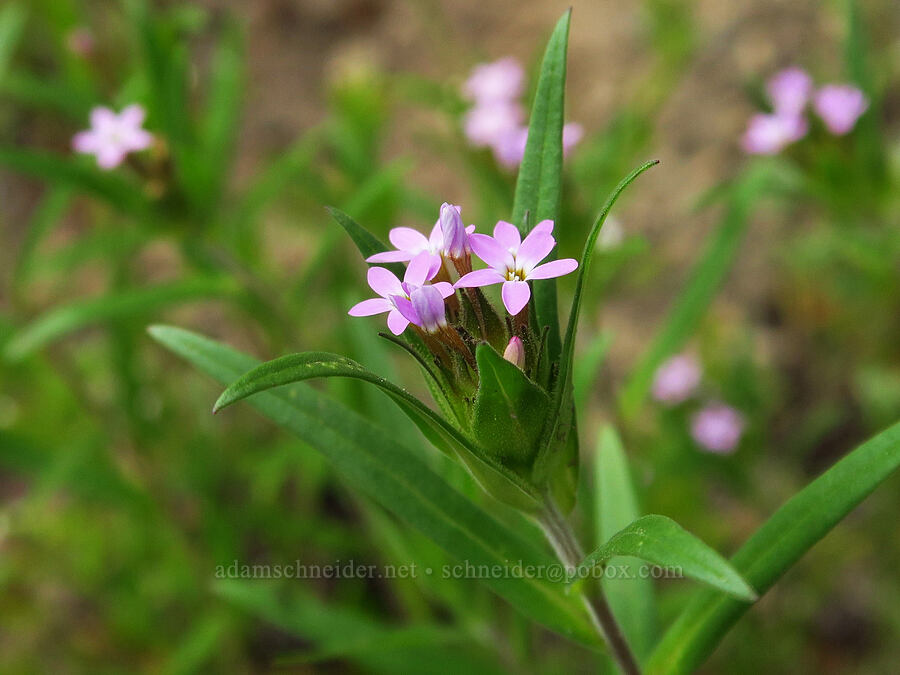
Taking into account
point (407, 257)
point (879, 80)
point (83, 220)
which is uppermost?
point (83, 220)

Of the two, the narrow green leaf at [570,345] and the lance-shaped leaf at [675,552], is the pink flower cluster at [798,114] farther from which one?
the lance-shaped leaf at [675,552]

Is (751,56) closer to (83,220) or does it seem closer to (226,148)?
(226,148)

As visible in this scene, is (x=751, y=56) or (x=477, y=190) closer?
(x=477, y=190)

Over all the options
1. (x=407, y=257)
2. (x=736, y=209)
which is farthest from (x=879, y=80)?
(x=407, y=257)

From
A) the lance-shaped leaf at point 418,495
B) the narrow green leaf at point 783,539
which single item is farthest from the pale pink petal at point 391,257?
the narrow green leaf at point 783,539

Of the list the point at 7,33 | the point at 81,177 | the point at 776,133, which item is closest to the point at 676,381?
the point at 776,133

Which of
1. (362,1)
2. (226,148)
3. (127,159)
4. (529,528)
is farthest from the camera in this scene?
(362,1)
